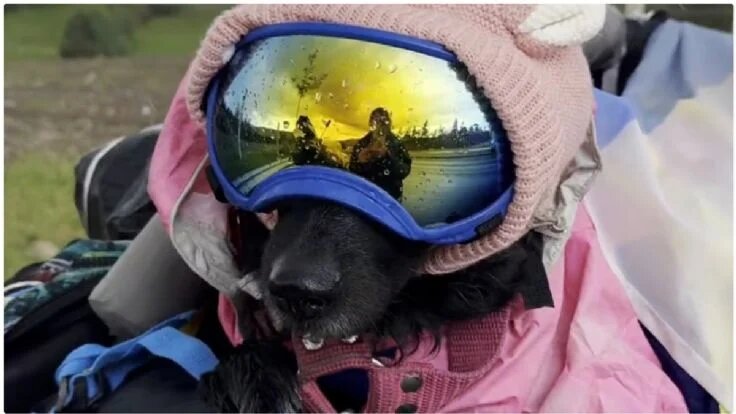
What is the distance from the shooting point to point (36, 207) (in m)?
2.10

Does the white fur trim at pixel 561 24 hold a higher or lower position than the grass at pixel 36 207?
higher

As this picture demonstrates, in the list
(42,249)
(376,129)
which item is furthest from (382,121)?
(42,249)

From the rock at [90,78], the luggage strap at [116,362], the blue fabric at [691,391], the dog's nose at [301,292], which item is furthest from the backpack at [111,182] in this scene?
the rock at [90,78]

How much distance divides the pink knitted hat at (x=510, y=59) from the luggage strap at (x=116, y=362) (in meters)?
0.25

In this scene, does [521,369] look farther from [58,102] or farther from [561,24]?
[58,102]

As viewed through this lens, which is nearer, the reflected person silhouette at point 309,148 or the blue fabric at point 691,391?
the reflected person silhouette at point 309,148

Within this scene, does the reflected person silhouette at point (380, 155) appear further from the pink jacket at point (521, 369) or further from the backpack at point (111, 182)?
the backpack at point (111, 182)

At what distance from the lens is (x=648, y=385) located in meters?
1.06

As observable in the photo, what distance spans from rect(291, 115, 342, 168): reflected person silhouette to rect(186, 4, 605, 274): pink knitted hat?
88mm

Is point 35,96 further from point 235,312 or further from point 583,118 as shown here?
point 583,118

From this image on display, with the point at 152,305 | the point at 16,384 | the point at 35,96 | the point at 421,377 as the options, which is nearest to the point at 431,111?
the point at 421,377

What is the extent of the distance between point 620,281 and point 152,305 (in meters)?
0.49

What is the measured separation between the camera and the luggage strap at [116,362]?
109cm

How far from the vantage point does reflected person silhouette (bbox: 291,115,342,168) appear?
93 centimetres
